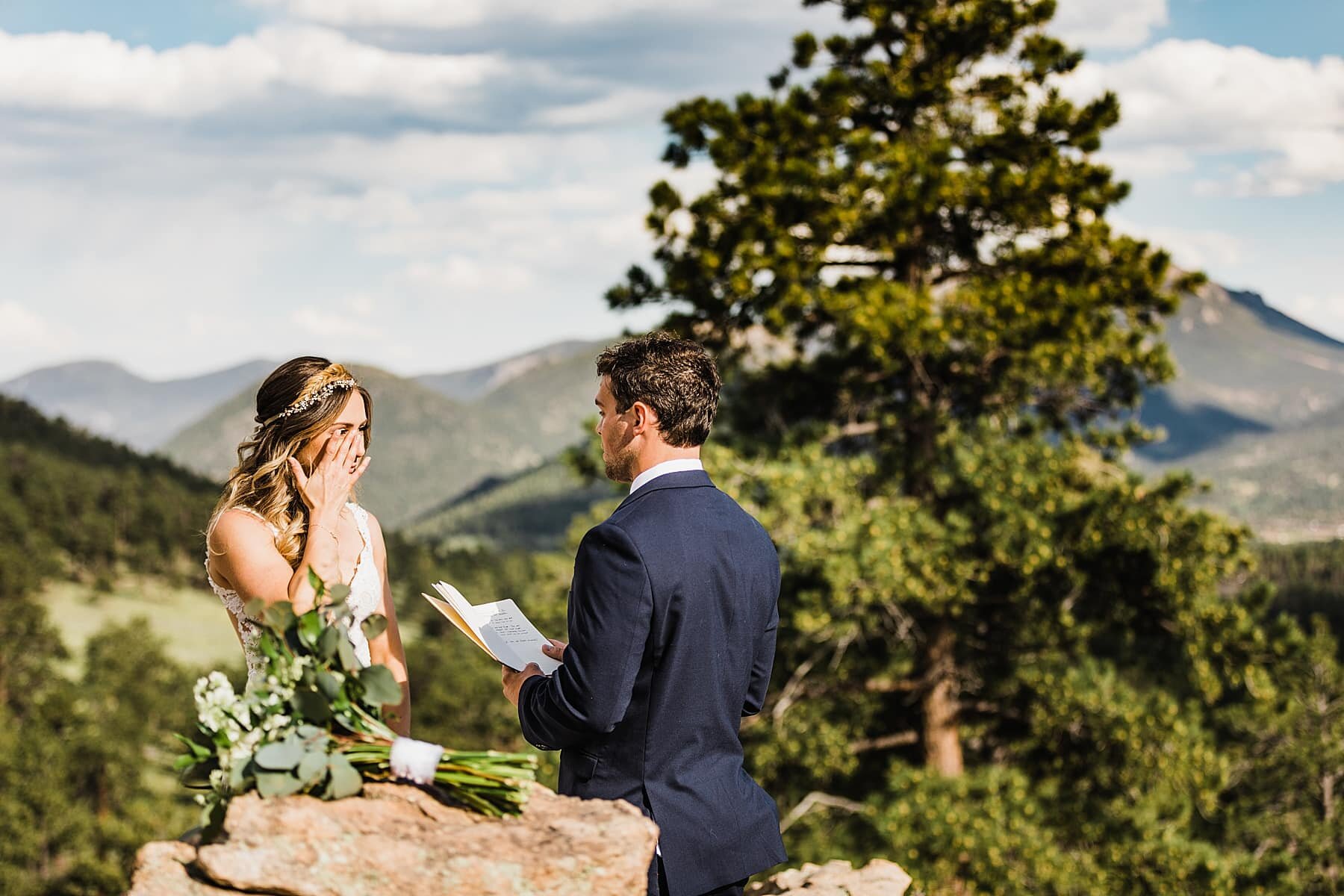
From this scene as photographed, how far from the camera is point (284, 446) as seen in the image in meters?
3.91

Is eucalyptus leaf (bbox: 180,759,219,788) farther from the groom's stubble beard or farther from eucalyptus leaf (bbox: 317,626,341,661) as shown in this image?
the groom's stubble beard

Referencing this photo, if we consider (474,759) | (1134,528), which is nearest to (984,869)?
(1134,528)

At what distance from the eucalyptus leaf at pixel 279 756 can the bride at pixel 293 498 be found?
31.7 inches

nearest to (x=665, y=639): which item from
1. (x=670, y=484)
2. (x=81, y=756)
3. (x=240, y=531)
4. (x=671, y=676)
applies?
(x=671, y=676)

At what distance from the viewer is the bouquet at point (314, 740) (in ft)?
9.63

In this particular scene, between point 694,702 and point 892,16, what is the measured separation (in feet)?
47.2

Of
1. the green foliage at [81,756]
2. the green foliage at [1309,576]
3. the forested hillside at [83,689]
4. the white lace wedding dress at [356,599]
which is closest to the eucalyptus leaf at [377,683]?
the white lace wedding dress at [356,599]

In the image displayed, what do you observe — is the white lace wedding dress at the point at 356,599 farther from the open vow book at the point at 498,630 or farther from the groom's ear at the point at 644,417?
the groom's ear at the point at 644,417

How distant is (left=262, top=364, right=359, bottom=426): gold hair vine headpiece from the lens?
3891mm

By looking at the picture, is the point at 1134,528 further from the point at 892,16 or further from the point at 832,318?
the point at 892,16

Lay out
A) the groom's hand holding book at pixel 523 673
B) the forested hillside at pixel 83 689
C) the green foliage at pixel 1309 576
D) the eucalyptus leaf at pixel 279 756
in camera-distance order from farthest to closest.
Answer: the green foliage at pixel 1309 576 → the forested hillside at pixel 83 689 → the groom's hand holding book at pixel 523 673 → the eucalyptus leaf at pixel 279 756

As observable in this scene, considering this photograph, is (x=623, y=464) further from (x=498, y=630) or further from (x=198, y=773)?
(x=198, y=773)

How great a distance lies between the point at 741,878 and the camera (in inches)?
137

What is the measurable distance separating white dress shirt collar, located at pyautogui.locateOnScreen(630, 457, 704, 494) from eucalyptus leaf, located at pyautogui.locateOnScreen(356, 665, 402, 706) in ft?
2.93
